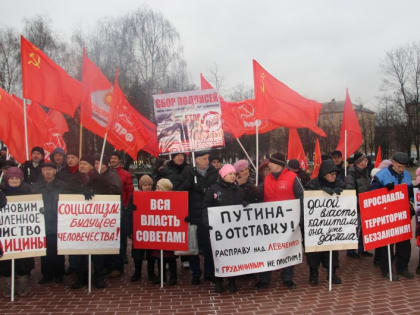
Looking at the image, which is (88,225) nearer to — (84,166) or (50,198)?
(50,198)

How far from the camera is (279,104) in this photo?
7840 mm

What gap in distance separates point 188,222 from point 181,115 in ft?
5.89

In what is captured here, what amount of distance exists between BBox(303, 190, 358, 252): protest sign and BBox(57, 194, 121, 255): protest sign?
282cm

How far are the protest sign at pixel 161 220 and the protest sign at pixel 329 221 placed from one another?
1.81 metres

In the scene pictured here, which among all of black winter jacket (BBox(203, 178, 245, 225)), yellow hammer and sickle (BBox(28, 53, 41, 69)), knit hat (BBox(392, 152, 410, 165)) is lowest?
black winter jacket (BBox(203, 178, 245, 225))

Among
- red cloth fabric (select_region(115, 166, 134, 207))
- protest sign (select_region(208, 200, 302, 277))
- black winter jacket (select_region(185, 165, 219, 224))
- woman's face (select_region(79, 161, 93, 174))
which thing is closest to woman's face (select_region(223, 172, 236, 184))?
protest sign (select_region(208, 200, 302, 277))

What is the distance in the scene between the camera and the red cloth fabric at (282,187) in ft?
19.2

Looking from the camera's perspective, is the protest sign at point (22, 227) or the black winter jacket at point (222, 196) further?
the black winter jacket at point (222, 196)

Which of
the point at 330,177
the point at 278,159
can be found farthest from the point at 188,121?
the point at 330,177

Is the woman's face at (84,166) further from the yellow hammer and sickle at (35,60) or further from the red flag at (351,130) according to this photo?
the red flag at (351,130)

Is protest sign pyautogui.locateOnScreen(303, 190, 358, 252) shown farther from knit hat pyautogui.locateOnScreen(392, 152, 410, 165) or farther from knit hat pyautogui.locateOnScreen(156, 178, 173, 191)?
knit hat pyautogui.locateOnScreen(156, 178, 173, 191)

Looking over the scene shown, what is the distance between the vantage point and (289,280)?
5.83 metres

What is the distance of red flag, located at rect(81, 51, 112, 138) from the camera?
7.43 meters

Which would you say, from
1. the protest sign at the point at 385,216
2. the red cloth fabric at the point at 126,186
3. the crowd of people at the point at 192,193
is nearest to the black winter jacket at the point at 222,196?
the crowd of people at the point at 192,193
